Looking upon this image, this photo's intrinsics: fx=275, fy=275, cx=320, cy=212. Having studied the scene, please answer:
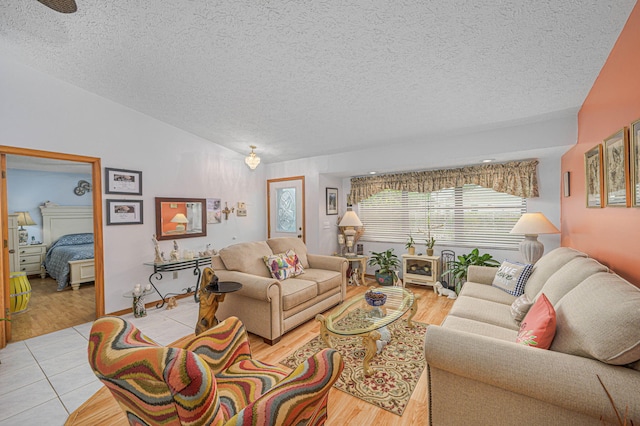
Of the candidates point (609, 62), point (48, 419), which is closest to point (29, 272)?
point (48, 419)

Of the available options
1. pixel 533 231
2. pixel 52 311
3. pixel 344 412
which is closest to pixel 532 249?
pixel 533 231

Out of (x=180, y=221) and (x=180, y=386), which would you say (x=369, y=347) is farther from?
(x=180, y=221)

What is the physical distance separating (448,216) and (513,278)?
193cm

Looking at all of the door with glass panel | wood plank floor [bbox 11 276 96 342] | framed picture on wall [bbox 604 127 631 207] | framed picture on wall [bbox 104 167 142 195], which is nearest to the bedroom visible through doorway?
wood plank floor [bbox 11 276 96 342]

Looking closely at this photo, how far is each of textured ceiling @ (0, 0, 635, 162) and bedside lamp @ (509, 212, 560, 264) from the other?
1.18 m

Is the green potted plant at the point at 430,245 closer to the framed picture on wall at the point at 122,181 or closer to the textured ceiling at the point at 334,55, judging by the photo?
the textured ceiling at the point at 334,55

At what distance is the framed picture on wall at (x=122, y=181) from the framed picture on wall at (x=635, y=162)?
4.80m

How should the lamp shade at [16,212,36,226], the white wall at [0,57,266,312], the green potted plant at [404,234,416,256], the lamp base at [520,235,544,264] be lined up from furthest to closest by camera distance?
the lamp shade at [16,212,36,226]
the green potted plant at [404,234,416,256]
the lamp base at [520,235,544,264]
the white wall at [0,57,266,312]

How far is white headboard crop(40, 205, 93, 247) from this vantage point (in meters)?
5.47

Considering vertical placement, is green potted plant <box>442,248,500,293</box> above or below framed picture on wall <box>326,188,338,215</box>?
below

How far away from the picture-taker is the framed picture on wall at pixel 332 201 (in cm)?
525

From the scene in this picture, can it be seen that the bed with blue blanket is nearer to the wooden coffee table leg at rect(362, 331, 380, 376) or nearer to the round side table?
the round side table

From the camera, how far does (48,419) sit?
1796 millimetres

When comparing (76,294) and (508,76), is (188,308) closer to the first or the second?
(76,294)
